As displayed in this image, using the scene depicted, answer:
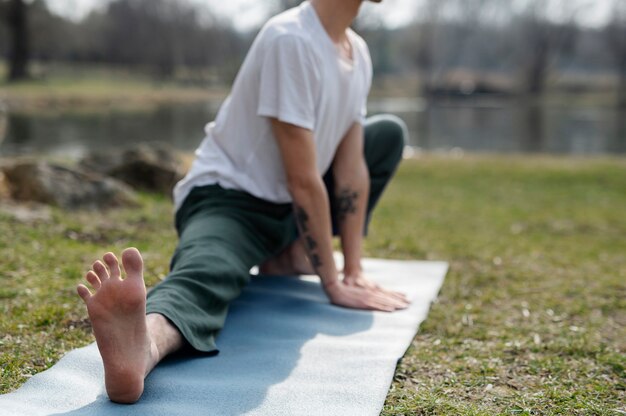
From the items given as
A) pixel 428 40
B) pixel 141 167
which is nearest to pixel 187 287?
pixel 141 167

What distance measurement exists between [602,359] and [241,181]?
1.26 meters

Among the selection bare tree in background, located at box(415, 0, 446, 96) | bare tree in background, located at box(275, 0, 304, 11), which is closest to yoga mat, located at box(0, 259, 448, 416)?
bare tree in background, located at box(275, 0, 304, 11)

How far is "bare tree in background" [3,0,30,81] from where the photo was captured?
27.3 m

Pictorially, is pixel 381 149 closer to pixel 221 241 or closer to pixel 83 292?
pixel 221 241

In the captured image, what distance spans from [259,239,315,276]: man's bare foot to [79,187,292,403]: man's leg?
9.8 inches

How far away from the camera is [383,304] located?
8.21 ft

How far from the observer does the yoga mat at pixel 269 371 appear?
1.63 m

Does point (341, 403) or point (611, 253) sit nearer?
point (341, 403)

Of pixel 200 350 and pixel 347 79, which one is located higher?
pixel 347 79

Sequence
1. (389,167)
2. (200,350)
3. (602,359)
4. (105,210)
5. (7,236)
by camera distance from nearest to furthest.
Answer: (200,350) → (602,359) → (389,167) → (7,236) → (105,210)

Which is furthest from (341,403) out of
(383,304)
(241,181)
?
(241,181)

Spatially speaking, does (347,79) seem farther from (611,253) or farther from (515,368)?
(611,253)

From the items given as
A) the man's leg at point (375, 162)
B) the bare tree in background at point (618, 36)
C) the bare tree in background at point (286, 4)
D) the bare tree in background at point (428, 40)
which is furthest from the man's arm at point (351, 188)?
the bare tree in background at point (618, 36)

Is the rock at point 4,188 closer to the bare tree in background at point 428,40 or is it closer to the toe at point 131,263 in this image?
the toe at point 131,263
